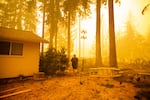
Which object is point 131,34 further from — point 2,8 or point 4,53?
point 4,53

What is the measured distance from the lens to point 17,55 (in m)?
12.5

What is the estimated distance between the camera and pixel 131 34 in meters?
49.2

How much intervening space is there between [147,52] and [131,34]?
7.56 metres

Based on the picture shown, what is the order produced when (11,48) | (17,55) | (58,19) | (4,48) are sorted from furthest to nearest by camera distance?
(58,19)
(17,55)
(11,48)
(4,48)

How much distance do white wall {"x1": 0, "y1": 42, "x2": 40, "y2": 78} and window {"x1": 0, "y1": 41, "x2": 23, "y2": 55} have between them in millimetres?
280

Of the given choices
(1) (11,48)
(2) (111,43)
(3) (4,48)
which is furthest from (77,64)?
(3) (4,48)

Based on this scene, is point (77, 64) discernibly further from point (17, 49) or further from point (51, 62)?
point (17, 49)

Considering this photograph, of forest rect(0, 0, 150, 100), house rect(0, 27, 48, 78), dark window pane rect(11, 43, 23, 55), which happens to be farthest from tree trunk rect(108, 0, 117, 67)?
dark window pane rect(11, 43, 23, 55)

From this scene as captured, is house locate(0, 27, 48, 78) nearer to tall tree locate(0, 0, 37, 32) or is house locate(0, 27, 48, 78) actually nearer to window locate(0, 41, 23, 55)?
window locate(0, 41, 23, 55)

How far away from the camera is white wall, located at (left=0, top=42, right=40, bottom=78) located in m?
11.7

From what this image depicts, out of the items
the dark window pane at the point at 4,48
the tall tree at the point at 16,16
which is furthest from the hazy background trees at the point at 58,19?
the dark window pane at the point at 4,48

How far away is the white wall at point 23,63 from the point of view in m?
11.7

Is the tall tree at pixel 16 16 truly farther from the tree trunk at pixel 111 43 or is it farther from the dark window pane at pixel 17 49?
the dark window pane at pixel 17 49

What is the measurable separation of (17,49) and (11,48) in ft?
1.70
